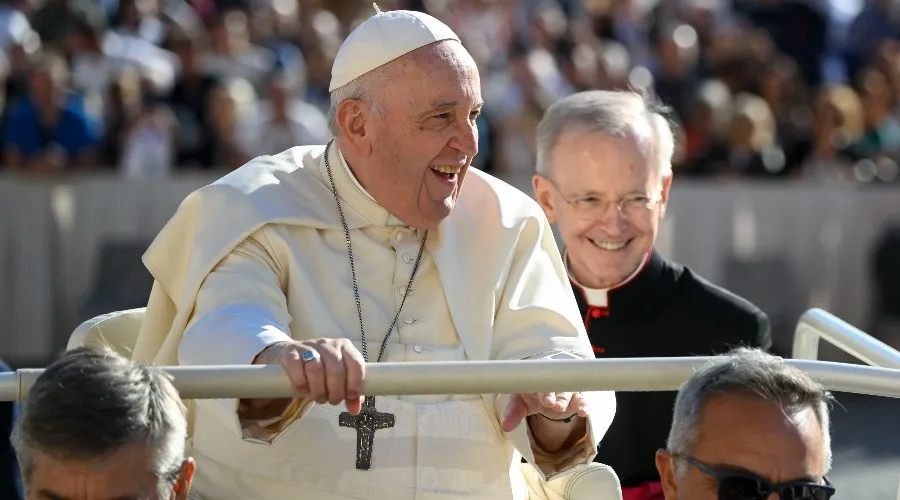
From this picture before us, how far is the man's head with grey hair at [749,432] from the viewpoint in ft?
10.1

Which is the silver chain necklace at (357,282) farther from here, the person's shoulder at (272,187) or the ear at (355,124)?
the ear at (355,124)

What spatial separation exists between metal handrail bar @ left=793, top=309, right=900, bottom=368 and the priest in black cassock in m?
0.28

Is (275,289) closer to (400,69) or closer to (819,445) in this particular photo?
(400,69)

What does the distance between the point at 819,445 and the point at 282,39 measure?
390 inches

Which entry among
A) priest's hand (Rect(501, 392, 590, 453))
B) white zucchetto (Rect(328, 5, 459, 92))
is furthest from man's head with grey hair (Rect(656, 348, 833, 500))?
white zucchetto (Rect(328, 5, 459, 92))

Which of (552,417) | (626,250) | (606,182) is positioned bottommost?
(552,417)

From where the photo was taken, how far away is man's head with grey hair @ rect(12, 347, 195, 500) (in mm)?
2943

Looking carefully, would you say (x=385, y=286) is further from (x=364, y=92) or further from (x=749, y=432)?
(x=749, y=432)

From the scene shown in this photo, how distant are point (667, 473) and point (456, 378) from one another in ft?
1.48

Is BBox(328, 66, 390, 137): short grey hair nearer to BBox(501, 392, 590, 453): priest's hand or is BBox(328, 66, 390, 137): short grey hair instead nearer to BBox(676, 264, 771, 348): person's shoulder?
BBox(501, 392, 590, 453): priest's hand

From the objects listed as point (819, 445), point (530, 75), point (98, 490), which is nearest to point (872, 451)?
point (530, 75)

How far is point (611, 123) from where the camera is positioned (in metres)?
5.06

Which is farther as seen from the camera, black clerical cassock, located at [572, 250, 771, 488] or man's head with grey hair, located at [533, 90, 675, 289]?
man's head with grey hair, located at [533, 90, 675, 289]

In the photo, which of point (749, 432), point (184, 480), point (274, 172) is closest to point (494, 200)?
point (274, 172)
